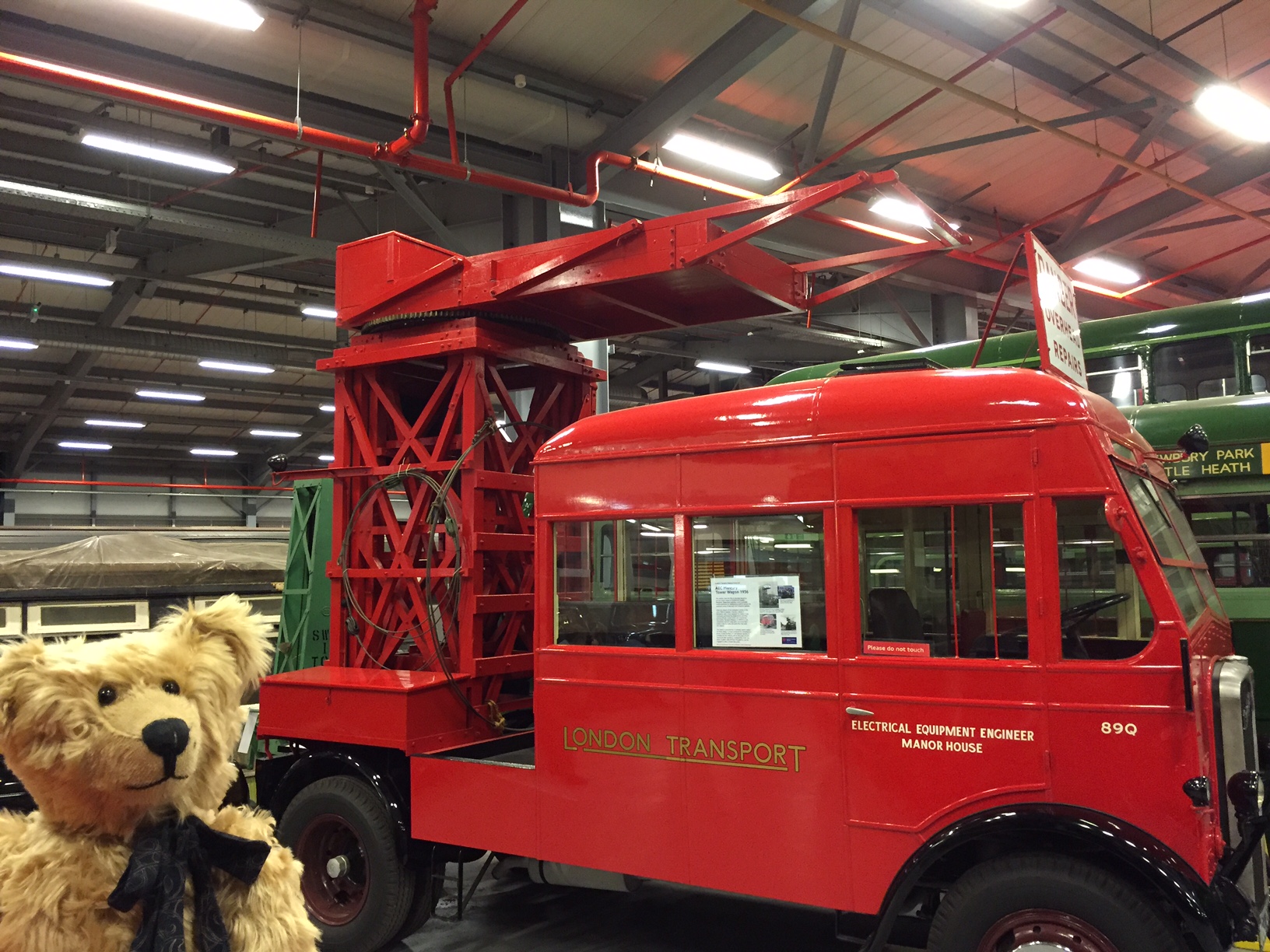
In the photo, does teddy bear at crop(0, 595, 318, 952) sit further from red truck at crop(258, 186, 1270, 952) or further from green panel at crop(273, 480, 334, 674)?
green panel at crop(273, 480, 334, 674)

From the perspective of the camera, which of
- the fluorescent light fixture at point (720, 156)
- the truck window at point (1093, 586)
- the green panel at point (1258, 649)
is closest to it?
the truck window at point (1093, 586)

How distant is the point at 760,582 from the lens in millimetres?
4320

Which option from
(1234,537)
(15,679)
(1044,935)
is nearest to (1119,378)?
(1234,537)

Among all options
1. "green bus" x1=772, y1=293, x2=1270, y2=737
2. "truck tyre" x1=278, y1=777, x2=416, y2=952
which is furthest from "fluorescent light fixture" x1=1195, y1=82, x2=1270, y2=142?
"truck tyre" x1=278, y1=777, x2=416, y2=952

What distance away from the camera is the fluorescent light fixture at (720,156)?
9.84 m

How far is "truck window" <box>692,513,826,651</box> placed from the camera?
4188mm

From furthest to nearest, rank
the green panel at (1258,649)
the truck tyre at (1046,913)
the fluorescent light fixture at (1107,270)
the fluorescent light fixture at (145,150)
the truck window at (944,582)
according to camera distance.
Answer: the fluorescent light fixture at (1107,270) → the fluorescent light fixture at (145,150) → the green panel at (1258,649) → the truck window at (944,582) → the truck tyre at (1046,913)

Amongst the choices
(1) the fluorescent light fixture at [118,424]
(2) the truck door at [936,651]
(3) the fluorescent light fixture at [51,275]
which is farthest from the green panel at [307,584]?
(1) the fluorescent light fixture at [118,424]

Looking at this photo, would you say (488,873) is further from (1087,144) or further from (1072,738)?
→ (1087,144)

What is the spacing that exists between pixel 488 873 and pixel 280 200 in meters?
9.18

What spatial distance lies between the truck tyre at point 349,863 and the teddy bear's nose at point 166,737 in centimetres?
275

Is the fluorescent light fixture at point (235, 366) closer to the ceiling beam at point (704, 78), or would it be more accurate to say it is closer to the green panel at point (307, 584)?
the ceiling beam at point (704, 78)

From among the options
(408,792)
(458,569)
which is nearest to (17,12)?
(458,569)

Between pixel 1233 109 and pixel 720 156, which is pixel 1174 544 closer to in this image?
pixel 1233 109
